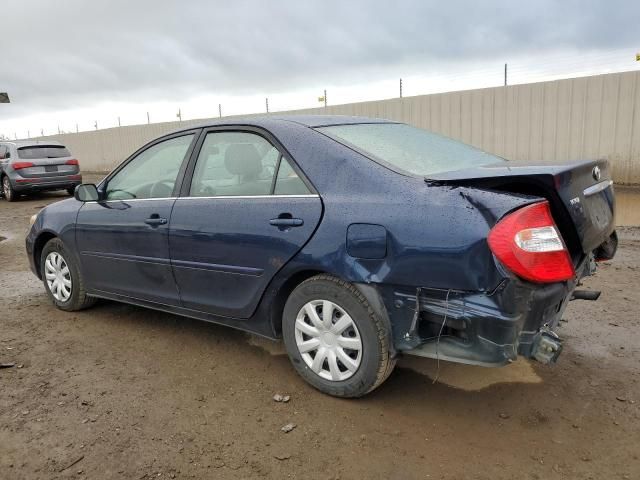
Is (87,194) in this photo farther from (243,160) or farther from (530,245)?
(530,245)

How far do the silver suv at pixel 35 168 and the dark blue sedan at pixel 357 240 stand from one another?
435 inches

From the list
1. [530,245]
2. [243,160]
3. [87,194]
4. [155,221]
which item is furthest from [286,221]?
[87,194]

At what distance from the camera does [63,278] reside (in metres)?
4.78

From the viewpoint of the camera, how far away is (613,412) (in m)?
2.93

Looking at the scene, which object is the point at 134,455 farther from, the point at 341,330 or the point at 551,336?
the point at 551,336

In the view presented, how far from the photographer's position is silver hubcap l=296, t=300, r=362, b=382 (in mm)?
2975

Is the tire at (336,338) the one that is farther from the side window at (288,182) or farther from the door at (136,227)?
the door at (136,227)

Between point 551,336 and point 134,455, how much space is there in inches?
82.1

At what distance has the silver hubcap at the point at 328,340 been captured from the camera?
297 cm

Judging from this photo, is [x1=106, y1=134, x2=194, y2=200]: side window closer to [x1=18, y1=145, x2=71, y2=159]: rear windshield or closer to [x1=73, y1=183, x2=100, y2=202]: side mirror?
[x1=73, y1=183, x2=100, y2=202]: side mirror

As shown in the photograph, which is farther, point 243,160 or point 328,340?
point 243,160

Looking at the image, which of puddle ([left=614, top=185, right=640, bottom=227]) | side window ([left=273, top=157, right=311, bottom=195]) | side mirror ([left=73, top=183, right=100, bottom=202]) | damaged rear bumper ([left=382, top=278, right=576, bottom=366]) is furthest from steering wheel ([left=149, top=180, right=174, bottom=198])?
puddle ([left=614, top=185, right=640, bottom=227])

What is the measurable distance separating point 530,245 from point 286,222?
51.4 inches

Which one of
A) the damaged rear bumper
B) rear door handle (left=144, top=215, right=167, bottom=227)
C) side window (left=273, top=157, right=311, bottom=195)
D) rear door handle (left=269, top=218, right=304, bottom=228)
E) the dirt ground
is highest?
side window (left=273, top=157, right=311, bottom=195)
